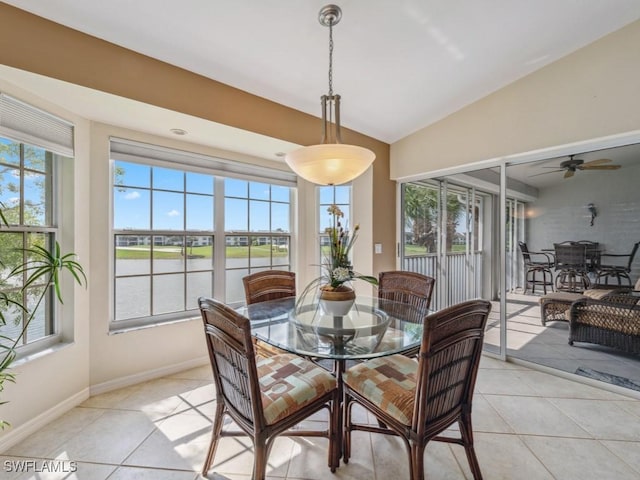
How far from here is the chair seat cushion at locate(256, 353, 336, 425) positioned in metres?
1.40

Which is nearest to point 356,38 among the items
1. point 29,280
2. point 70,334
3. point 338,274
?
point 338,274

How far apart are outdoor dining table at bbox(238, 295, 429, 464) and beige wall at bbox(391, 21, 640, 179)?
1.89 meters

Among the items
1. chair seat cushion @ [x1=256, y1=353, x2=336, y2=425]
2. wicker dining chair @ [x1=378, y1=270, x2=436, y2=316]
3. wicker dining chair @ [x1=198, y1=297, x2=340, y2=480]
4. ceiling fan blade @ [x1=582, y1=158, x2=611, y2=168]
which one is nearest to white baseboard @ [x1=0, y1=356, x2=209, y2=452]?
wicker dining chair @ [x1=198, y1=297, x2=340, y2=480]

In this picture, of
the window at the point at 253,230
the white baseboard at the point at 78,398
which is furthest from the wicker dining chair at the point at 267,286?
the white baseboard at the point at 78,398

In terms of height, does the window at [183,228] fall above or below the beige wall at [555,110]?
below

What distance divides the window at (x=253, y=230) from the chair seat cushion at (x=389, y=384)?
197 centimetres

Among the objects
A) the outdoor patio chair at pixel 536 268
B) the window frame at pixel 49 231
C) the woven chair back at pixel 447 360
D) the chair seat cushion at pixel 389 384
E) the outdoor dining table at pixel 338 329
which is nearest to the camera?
the woven chair back at pixel 447 360

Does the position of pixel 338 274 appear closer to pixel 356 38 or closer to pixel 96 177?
pixel 356 38

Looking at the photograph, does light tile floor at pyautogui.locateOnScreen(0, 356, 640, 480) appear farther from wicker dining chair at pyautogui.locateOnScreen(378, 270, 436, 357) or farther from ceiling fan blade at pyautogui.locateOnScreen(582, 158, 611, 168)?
ceiling fan blade at pyautogui.locateOnScreen(582, 158, 611, 168)

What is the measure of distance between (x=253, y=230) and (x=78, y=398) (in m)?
2.09

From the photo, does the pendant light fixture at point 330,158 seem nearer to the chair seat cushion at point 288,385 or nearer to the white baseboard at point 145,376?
the chair seat cushion at point 288,385

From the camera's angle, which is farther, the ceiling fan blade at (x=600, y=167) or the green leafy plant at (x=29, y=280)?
the ceiling fan blade at (x=600, y=167)

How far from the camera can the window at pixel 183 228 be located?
2586 millimetres

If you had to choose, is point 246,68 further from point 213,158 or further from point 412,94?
point 412,94
